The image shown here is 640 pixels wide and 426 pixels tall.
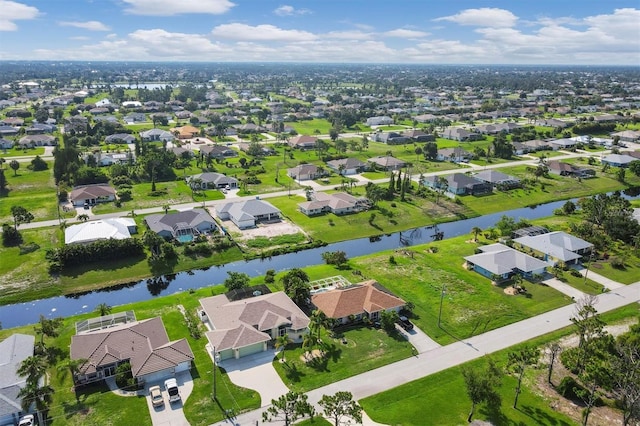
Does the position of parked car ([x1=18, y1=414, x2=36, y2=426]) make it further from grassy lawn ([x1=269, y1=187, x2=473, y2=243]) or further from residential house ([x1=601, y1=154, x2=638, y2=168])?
residential house ([x1=601, y1=154, x2=638, y2=168])

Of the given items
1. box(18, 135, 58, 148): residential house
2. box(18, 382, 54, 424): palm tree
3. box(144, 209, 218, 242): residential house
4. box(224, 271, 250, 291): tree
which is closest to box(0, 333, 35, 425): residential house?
box(18, 382, 54, 424): palm tree

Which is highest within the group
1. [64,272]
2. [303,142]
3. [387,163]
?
[303,142]

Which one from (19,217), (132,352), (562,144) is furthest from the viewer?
(562,144)

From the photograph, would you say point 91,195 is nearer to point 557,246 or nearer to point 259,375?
point 259,375

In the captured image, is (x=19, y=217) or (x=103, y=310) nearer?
(x=103, y=310)

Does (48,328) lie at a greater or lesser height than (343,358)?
greater

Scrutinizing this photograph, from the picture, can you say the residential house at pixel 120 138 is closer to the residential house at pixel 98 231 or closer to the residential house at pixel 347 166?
the residential house at pixel 347 166

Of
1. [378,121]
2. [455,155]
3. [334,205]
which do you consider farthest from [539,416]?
[378,121]
